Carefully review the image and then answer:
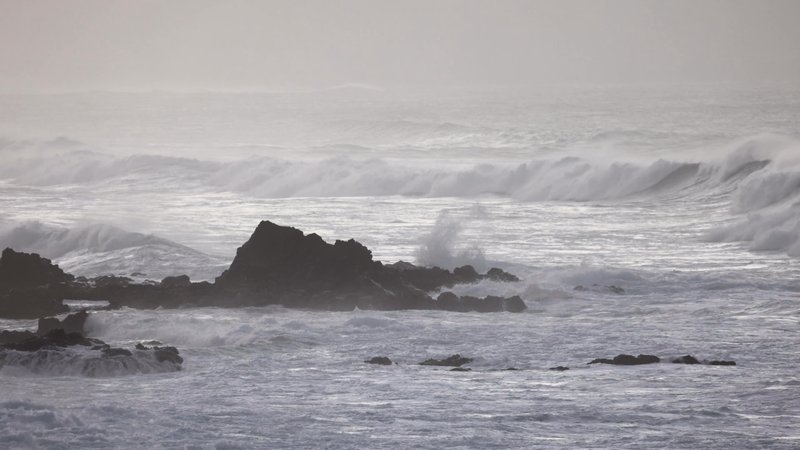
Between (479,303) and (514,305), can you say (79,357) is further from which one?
(514,305)

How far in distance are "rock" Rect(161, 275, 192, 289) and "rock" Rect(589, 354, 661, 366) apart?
8789 mm

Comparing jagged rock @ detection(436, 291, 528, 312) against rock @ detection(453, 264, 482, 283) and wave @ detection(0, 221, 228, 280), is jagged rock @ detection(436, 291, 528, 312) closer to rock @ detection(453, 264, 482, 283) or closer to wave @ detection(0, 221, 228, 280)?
rock @ detection(453, 264, 482, 283)

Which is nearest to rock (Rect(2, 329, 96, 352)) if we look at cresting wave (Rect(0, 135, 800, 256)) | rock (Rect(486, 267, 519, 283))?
rock (Rect(486, 267, 519, 283))

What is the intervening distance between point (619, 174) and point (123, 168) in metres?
23.9

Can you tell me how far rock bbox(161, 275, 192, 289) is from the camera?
951 inches

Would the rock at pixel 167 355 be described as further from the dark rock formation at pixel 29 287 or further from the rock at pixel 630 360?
the rock at pixel 630 360

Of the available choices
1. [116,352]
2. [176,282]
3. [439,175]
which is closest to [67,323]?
[116,352]

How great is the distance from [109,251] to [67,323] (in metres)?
9.71

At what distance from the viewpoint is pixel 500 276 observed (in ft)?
84.2

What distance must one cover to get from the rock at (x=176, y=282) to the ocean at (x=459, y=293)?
127 cm

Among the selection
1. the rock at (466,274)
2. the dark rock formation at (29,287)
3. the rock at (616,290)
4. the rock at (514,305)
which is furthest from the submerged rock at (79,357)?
the rock at (616,290)

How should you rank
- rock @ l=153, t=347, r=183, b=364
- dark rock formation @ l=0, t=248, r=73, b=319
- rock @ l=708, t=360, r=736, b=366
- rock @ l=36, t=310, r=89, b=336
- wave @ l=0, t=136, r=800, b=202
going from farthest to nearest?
wave @ l=0, t=136, r=800, b=202
dark rock formation @ l=0, t=248, r=73, b=319
rock @ l=36, t=310, r=89, b=336
rock @ l=153, t=347, r=183, b=364
rock @ l=708, t=360, r=736, b=366

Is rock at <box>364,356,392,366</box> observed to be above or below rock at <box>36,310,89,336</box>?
below

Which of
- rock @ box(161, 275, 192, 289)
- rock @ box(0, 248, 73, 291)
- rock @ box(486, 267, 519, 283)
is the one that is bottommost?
rock @ box(486, 267, 519, 283)
